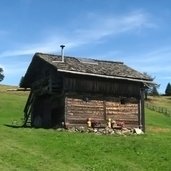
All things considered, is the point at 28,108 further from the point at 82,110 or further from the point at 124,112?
the point at 124,112

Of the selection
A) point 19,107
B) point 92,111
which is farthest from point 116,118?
point 19,107

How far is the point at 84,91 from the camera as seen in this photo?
39.4 m

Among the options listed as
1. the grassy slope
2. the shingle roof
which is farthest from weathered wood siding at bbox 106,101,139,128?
the grassy slope

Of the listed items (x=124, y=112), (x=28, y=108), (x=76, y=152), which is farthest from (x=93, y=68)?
(x=76, y=152)

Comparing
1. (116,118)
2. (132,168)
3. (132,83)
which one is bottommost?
(132,168)

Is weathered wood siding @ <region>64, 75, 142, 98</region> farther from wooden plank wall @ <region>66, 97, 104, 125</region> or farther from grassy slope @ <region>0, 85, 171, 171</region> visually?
grassy slope @ <region>0, 85, 171, 171</region>

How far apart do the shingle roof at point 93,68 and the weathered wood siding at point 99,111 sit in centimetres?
213

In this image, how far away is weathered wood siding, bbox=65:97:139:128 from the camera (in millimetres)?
38594

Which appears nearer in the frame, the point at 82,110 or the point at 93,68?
the point at 82,110

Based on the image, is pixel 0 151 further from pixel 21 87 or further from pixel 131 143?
pixel 21 87

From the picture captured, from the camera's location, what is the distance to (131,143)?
3183 centimetres

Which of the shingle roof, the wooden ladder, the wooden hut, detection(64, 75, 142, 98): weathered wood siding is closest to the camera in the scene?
the shingle roof

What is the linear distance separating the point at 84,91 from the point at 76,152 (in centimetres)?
1271

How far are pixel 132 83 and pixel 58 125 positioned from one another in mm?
7446
